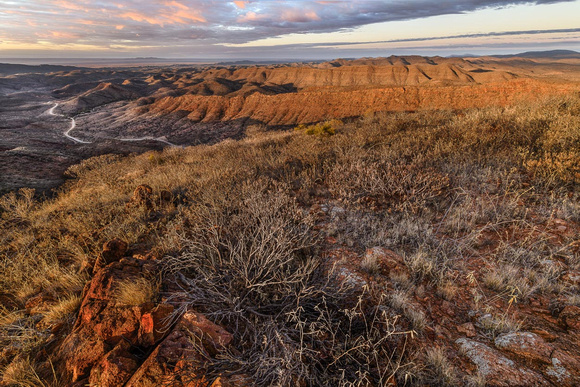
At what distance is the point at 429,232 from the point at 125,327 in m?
3.00

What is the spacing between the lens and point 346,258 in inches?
107

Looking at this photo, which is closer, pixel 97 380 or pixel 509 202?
pixel 97 380

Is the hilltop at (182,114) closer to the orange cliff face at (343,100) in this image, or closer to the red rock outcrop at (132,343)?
the orange cliff face at (343,100)

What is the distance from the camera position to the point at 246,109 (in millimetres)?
41406

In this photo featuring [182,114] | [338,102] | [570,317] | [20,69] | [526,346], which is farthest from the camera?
[20,69]

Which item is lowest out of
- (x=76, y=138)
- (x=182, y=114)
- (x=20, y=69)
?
(x=76, y=138)

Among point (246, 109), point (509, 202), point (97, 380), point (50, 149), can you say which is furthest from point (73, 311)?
point (246, 109)

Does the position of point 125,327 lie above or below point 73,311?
above

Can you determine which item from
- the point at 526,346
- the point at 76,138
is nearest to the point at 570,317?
the point at 526,346

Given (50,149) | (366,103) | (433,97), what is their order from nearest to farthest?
(50,149), (433,97), (366,103)

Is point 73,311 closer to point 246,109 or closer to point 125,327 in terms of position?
point 125,327

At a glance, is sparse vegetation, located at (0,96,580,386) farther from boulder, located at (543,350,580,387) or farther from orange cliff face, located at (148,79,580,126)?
orange cliff face, located at (148,79,580,126)

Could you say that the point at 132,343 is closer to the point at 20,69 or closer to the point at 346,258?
the point at 346,258

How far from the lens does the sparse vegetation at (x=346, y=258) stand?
69.5 inches
